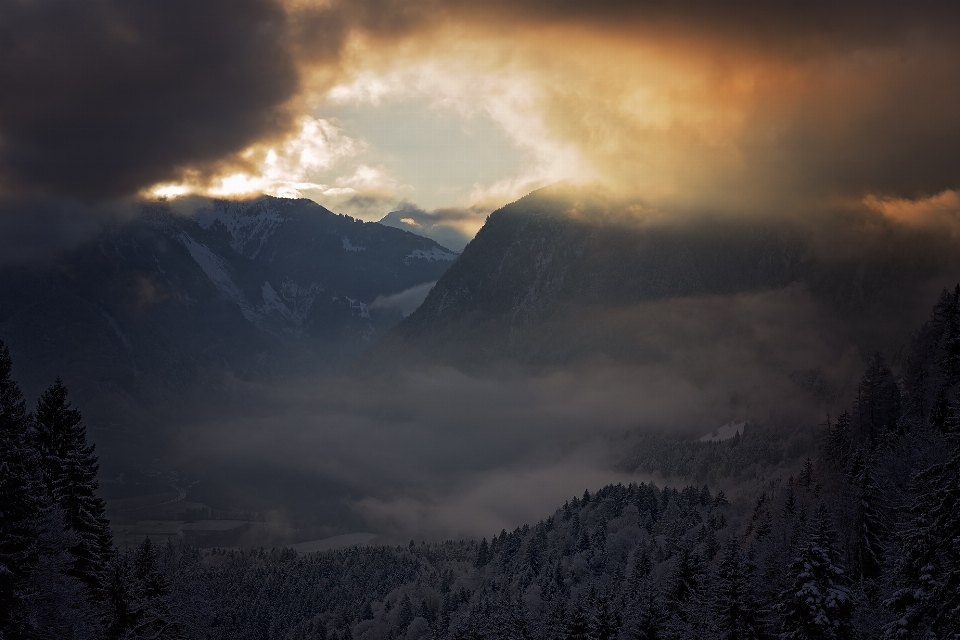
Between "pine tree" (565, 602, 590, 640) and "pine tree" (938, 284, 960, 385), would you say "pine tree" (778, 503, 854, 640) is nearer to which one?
Answer: "pine tree" (565, 602, 590, 640)

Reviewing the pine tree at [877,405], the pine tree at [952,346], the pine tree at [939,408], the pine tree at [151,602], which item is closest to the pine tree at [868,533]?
the pine tree at [939,408]

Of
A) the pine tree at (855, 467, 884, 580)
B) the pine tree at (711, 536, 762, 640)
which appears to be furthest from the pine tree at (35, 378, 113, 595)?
the pine tree at (855, 467, 884, 580)

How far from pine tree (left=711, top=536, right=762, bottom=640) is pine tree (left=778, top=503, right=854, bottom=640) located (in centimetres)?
729

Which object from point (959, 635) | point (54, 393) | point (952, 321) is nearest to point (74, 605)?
point (54, 393)

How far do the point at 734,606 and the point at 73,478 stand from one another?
133 ft

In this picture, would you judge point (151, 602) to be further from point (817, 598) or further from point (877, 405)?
point (877, 405)

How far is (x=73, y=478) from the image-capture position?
47688 mm

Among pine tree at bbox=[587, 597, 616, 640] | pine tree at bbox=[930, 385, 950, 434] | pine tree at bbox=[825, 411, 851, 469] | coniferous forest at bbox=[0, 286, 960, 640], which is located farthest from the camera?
pine tree at bbox=[825, 411, 851, 469]

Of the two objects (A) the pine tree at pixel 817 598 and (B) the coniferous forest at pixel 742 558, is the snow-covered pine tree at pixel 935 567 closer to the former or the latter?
(B) the coniferous forest at pixel 742 558

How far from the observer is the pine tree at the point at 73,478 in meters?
46.4

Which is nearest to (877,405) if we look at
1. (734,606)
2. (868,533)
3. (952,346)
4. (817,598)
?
(952,346)

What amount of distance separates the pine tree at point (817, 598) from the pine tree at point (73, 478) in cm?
3757

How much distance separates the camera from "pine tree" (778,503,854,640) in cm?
4359

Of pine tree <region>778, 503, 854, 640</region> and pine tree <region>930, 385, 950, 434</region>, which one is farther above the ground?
pine tree <region>930, 385, 950, 434</region>
